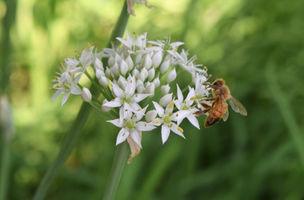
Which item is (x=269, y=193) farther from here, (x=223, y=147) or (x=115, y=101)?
(x=115, y=101)

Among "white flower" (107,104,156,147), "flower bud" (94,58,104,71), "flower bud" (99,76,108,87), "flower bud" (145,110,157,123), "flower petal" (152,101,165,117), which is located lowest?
"white flower" (107,104,156,147)

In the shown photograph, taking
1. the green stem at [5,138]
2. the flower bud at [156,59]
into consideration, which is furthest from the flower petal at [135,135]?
the green stem at [5,138]

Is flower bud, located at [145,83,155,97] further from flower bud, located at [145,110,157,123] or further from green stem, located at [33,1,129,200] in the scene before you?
green stem, located at [33,1,129,200]

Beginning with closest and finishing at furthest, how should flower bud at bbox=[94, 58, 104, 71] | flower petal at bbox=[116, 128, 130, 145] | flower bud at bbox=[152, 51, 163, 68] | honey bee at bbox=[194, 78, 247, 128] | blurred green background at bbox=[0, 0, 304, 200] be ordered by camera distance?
1. flower petal at bbox=[116, 128, 130, 145]
2. flower bud at bbox=[94, 58, 104, 71]
3. flower bud at bbox=[152, 51, 163, 68]
4. honey bee at bbox=[194, 78, 247, 128]
5. blurred green background at bbox=[0, 0, 304, 200]

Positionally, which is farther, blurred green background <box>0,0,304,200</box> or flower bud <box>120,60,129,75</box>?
blurred green background <box>0,0,304,200</box>

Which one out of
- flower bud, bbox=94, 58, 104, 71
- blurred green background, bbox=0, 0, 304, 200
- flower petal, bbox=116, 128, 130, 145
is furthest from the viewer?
blurred green background, bbox=0, 0, 304, 200

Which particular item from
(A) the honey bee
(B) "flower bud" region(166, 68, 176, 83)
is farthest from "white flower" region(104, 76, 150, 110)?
(A) the honey bee

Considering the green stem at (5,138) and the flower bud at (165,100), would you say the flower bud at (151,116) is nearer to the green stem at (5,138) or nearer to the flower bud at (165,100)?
the flower bud at (165,100)
